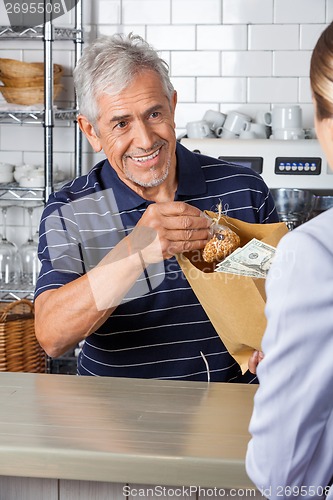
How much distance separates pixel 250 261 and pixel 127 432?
408 millimetres


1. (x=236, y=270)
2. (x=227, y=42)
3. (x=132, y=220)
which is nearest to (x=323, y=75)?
(x=236, y=270)

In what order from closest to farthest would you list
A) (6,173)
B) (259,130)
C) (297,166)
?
1. (297,166)
2. (259,130)
3. (6,173)

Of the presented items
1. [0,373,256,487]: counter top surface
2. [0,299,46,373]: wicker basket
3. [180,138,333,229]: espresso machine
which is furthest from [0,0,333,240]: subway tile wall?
[0,373,256,487]: counter top surface

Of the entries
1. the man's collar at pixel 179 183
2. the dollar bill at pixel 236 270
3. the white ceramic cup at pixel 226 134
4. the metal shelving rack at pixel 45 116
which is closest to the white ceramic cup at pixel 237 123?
the white ceramic cup at pixel 226 134

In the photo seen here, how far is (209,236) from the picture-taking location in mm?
1723

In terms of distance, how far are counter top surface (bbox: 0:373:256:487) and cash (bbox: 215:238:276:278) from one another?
10.3 inches

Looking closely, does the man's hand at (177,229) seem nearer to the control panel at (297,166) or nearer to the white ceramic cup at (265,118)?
the control panel at (297,166)

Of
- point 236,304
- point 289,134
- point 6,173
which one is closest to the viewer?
point 236,304

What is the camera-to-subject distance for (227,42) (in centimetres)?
392

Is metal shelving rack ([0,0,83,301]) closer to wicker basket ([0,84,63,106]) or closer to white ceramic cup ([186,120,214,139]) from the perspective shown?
wicker basket ([0,84,63,106])

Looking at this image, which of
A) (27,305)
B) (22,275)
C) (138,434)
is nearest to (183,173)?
(138,434)

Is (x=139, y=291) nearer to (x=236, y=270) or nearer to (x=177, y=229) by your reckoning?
(x=177, y=229)

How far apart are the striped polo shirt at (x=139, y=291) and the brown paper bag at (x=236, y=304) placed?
0.34 metres

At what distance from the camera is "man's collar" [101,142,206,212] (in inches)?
82.0
